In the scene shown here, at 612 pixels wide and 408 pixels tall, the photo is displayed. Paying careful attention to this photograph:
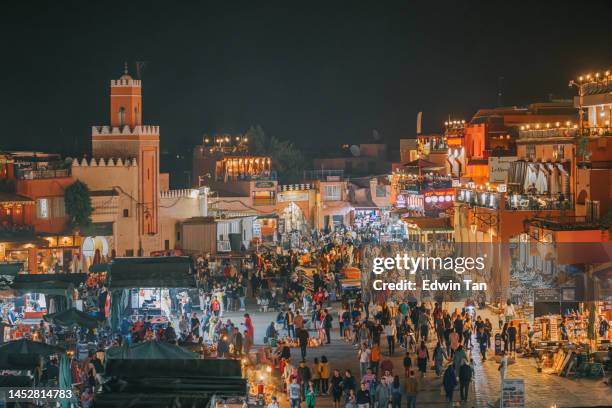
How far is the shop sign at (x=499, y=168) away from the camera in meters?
38.9

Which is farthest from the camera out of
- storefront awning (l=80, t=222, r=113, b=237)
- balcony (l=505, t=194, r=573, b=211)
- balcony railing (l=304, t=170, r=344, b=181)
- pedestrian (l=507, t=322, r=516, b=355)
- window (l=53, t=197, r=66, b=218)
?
balcony railing (l=304, t=170, r=344, b=181)

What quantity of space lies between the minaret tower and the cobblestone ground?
25598 millimetres

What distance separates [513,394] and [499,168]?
20614mm

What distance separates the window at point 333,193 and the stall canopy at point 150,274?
4433cm

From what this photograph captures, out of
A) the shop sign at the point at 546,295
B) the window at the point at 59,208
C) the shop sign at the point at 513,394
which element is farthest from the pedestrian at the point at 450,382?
the window at the point at 59,208

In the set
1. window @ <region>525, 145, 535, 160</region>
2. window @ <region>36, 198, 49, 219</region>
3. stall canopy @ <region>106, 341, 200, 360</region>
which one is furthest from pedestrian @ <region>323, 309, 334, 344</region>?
window @ <region>36, 198, 49, 219</region>

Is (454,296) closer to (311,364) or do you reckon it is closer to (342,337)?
(342,337)

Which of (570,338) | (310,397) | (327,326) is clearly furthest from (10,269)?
(570,338)

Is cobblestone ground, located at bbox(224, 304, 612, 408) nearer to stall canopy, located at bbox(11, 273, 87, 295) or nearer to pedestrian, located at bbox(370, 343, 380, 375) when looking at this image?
pedestrian, located at bbox(370, 343, 380, 375)

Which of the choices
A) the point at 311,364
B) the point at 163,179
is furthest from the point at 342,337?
the point at 163,179

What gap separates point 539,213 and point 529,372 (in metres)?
10.7

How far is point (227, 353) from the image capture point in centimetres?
2497

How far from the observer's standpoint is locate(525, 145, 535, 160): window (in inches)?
1455

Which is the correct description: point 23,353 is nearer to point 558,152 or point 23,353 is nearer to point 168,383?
point 168,383
